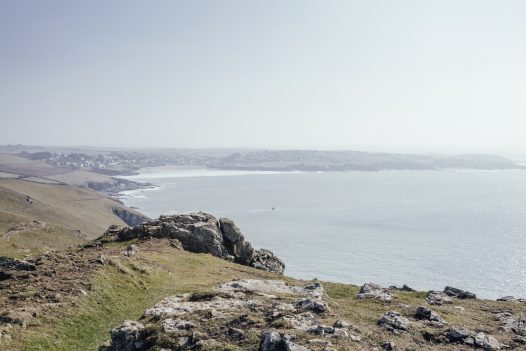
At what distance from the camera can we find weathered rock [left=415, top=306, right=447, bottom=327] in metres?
24.7

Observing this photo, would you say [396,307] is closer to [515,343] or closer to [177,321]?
[515,343]

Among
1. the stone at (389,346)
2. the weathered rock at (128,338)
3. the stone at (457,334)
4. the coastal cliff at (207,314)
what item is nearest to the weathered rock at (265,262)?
the coastal cliff at (207,314)

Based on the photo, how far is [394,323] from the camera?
927 inches

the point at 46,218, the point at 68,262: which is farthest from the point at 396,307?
the point at 46,218

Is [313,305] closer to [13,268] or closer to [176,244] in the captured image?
[13,268]

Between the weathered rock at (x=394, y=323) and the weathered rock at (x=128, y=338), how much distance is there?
1304cm

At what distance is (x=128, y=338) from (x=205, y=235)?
110ft

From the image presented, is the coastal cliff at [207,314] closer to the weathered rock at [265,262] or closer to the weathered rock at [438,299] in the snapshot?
the weathered rock at [438,299]

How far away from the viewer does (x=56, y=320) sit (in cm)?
2650

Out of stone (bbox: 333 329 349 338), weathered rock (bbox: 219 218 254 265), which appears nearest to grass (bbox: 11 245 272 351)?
weathered rock (bbox: 219 218 254 265)

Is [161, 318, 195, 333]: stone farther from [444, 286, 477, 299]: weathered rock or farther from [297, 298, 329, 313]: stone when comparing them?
[444, 286, 477, 299]: weathered rock

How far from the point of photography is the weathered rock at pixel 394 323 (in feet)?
75.8

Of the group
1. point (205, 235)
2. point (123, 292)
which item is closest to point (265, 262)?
point (205, 235)

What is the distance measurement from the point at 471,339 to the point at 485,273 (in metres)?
146
